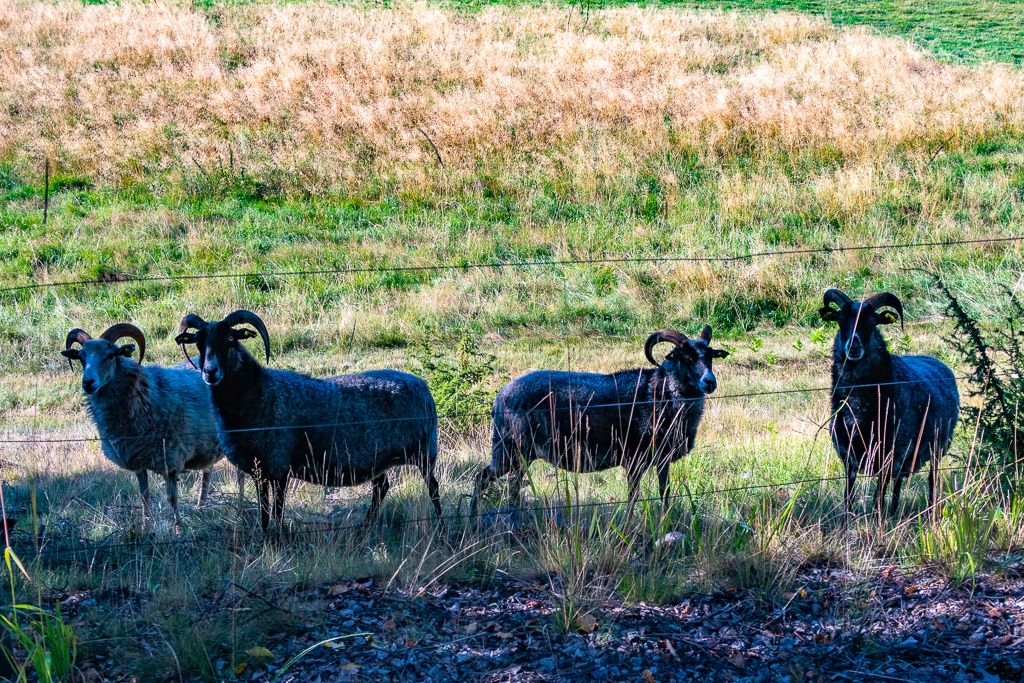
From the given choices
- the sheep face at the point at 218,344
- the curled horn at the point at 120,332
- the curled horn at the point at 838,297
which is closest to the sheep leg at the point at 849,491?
the curled horn at the point at 838,297

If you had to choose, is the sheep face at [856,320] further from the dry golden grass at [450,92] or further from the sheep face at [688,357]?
the dry golden grass at [450,92]

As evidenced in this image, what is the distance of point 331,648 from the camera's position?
4.95m

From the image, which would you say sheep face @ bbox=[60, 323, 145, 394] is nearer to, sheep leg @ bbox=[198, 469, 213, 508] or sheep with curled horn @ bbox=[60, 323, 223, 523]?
sheep with curled horn @ bbox=[60, 323, 223, 523]

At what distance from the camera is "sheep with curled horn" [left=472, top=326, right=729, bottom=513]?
724 centimetres

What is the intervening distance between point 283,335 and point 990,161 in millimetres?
15192

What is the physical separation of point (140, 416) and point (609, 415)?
4.19 m

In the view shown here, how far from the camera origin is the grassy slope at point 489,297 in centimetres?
585

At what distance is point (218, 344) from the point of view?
693cm

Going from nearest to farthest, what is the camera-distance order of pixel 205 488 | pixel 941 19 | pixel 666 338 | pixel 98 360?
1. pixel 666 338
2. pixel 98 360
3. pixel 205 488
4. pixel 941 19

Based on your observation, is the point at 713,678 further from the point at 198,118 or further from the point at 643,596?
the point at 198,118

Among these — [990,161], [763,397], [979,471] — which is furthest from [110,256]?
[990,161]

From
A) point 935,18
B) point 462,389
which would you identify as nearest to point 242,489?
point 462,389

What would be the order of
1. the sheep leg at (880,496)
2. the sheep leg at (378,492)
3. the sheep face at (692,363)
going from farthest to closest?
the sheep leg at (378,492) < the sheep face at (692,363) < the sheep leg at (880,496)

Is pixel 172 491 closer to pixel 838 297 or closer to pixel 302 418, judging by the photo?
pixel 302 418
